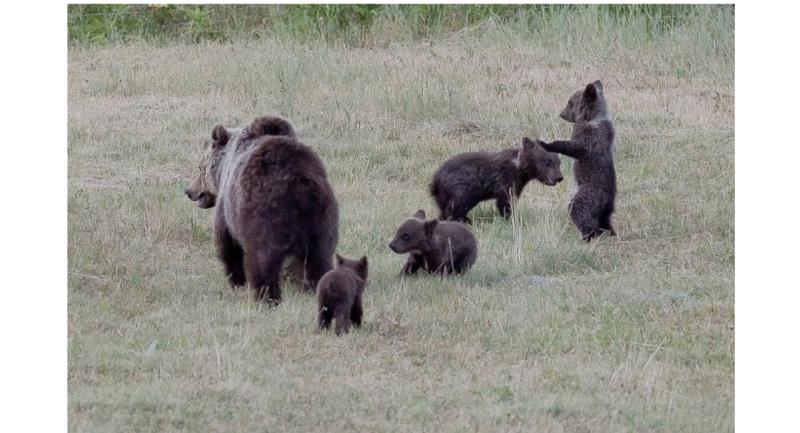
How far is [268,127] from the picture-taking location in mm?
9984

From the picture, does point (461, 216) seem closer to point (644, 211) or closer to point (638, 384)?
point (644, 211)

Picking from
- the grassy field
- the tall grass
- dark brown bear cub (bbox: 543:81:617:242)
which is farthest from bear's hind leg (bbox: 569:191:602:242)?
the tall grass

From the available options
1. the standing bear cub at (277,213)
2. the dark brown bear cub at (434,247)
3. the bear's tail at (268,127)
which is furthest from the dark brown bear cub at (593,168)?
the standing bear cub at (277,213)

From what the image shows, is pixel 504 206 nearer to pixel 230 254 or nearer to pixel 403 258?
pixel 403 258

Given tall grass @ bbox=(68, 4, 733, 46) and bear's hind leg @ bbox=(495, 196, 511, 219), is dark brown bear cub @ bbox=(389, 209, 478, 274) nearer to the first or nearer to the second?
bear's hind leg @ bbox=(495, 196, 511, 219)

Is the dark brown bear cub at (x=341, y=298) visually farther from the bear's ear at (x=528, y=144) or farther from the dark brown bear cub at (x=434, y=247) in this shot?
the bear's ear at (x=528, y=144)

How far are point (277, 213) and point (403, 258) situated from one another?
8.27 feet

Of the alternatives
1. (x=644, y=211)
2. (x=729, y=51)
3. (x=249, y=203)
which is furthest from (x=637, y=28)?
(x=249, y=203)

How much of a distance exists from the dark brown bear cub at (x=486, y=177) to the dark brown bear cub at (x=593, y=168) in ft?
0.75

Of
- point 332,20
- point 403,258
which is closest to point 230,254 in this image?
point 403,258

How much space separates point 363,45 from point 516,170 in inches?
321

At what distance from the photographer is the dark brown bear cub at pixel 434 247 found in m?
10.2

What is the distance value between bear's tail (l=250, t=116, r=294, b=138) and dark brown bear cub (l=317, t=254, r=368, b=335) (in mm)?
1629

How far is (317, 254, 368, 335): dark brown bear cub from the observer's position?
8461 mm
